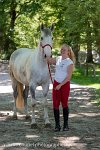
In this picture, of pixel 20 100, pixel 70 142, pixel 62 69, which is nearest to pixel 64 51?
pixel 62 69

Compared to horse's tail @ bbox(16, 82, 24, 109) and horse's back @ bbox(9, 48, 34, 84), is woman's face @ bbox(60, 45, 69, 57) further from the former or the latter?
horse's tail @ bbox(16, 82, 24, 109)

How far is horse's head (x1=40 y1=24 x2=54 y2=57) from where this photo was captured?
8742 mm

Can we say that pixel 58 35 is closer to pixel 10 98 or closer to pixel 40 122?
pixel 10 98

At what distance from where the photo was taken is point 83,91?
17500 mm

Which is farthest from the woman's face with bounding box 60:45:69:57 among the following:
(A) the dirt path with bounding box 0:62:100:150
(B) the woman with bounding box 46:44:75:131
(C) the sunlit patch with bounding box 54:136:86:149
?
(C) the sunlit patch with bounding box 54:136:86:149

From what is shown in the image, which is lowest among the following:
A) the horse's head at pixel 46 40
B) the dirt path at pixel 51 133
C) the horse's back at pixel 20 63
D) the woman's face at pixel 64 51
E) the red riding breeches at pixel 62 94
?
the dirt path at pixel 51 133

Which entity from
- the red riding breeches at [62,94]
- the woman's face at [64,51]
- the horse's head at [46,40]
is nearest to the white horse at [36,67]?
the horse's head at [46,40]

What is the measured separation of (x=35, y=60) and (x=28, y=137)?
2119mm

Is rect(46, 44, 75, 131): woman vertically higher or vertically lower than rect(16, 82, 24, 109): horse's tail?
higher

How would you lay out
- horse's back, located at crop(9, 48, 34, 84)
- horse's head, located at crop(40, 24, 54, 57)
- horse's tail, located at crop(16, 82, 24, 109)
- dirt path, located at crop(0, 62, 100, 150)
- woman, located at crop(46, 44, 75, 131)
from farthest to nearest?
1. horse's tail, located at crop(16, 82, 24, 109)
2. horse's back, located at crop(9, 48, 34, 84)
3. horse's head, located at crop(40, 24, 54, 57)
4. woman, located at crop(46, 44, 75, 131)
5. dirt path, located at crop(0, 62, 100, 150)

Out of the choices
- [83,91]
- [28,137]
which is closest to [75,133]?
[28,137]

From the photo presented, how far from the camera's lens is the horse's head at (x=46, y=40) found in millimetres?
8742

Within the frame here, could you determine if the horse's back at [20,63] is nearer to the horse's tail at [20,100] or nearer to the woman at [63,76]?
the horse's tail at [20,100]

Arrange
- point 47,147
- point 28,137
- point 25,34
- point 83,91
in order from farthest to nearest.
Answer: point 25,34
point 83,91
point 28,137
point 47,147
